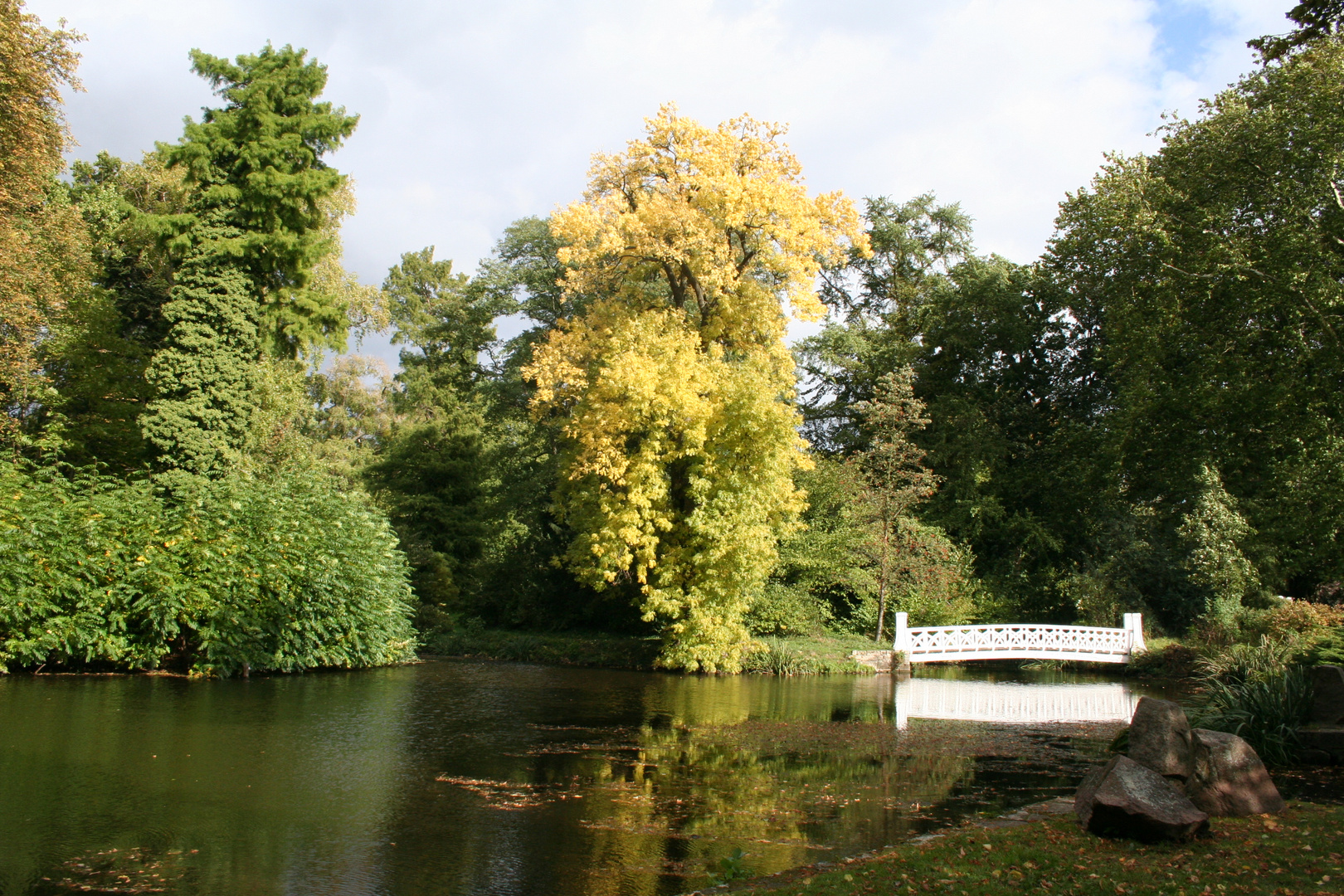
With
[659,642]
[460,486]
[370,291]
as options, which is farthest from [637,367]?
[370,291]

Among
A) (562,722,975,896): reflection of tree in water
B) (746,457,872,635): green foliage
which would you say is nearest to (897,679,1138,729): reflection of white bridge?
(562,722,975,896): reflection of tree in water

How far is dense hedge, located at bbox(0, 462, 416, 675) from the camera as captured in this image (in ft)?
50.1

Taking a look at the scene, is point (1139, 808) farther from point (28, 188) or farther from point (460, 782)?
point (28, 188)

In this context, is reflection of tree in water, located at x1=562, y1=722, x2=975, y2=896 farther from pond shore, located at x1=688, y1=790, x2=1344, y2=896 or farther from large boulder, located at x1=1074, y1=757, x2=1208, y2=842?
large boulder, located at x1=1074, y1=757, x2=1208, y2=842

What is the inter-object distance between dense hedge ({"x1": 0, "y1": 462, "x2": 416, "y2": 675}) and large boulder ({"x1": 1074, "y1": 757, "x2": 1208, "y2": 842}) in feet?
49.1

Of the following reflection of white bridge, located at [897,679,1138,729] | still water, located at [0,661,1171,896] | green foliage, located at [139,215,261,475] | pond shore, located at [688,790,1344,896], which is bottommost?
reflection of white bridge, located at [897,679,1138,729]

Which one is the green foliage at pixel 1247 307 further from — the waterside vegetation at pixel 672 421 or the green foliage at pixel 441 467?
the green foliage at pixel 441 467

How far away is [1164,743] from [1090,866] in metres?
2.09

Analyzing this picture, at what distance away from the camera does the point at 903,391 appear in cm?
2730

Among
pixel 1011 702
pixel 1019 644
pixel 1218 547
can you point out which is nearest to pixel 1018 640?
pixel 1019 644

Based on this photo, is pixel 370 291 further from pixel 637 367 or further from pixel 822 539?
pixel 822 539

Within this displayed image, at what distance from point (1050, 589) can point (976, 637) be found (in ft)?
22.6

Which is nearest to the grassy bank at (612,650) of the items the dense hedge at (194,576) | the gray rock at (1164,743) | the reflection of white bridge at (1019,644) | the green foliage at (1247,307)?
the reflection of white bridge at (1019,644)

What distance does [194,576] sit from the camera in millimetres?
16625
